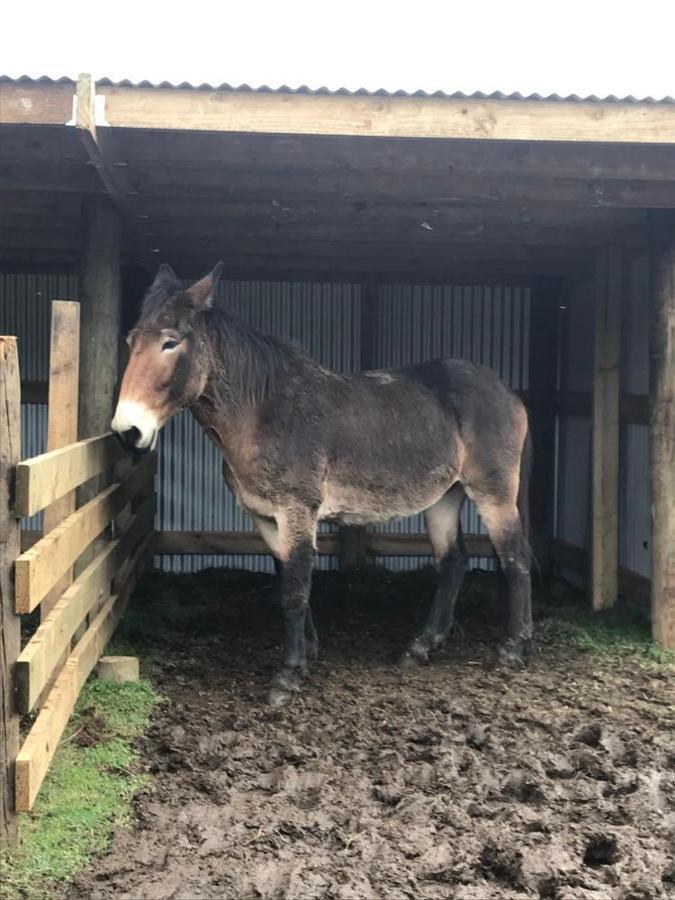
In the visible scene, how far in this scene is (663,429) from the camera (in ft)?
19.2

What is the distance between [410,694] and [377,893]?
7.07 feet

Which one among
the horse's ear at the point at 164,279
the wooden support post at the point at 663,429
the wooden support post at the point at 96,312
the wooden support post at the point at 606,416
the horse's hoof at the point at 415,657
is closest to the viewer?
the horse's ear at the point at 164,279

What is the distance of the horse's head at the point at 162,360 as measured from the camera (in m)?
4.66

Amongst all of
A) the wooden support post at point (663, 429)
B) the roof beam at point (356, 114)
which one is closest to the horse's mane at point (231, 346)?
the roof beam at point (356, 114)

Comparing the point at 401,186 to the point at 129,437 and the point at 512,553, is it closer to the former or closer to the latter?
the point at 129,437

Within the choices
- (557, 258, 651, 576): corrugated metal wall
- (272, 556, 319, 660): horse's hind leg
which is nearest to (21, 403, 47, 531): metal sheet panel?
(272, 556, 319, 660): horse's hind leg

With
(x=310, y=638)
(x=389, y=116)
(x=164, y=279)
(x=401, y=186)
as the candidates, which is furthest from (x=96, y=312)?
(x=310, y=638)

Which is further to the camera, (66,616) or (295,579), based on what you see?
(295,579)

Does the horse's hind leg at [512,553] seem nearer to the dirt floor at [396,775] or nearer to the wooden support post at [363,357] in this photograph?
the dirt floor at [396,775]

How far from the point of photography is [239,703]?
4812 mm

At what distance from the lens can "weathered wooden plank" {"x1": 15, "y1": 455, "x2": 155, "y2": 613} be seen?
297cm

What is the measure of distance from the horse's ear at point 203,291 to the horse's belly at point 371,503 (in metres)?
1.31

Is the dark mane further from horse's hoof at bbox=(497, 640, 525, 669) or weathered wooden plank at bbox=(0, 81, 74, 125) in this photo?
horse's hoof at bbox=(497, 640, 525, 669)

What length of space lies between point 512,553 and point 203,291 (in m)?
2.56
